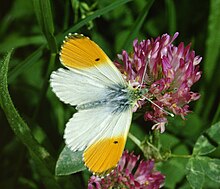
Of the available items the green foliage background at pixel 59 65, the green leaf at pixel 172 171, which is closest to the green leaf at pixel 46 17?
the green foliage background at pixel 59 65

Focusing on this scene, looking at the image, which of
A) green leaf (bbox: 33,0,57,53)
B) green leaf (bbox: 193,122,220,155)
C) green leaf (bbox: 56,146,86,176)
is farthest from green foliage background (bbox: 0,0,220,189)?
green leaf (bbox: 193,122,220,155)

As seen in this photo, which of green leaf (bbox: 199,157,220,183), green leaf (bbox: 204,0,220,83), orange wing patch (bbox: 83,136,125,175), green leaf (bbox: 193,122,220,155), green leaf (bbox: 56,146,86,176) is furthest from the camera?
green leaf (bbox: 204,0,220,83)

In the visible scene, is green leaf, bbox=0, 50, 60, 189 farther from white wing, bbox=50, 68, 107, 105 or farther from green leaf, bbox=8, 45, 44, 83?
green leaf, bbox=8, 45, 44, 83

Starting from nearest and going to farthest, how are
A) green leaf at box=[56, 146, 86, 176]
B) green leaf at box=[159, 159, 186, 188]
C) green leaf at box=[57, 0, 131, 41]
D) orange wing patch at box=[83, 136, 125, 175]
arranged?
orange wing patch at box=[83, 136, 125, 175]
green leaf at box=[56, 146, 86, 176]
green leaf at box=[57, 0, 131, 41]
green leaf at box=[159, 159, 186, 188]


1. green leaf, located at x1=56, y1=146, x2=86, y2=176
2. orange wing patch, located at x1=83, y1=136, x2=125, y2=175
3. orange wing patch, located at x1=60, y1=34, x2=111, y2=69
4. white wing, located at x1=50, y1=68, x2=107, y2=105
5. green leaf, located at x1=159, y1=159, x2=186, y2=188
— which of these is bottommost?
green leaf, located at x1=159, y1=159, x2=186, y2=188

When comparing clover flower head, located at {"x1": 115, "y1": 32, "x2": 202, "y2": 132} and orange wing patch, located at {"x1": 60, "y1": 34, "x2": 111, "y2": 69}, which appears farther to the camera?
clover flower head, located at {"x1": 115, "y1": 32, "x2": 202, "y2": 132}

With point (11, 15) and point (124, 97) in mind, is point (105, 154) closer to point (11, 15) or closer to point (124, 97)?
point (124, 97)

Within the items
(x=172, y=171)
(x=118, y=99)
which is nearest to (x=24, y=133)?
(x=118, y=99)
